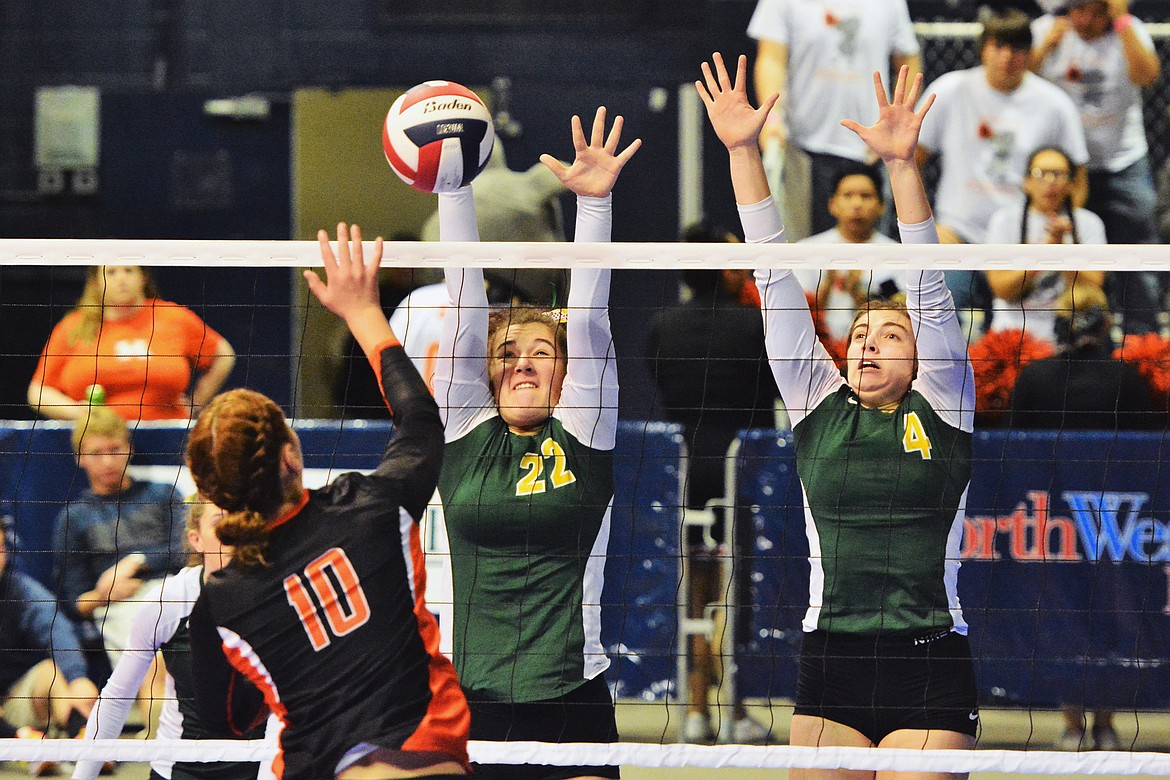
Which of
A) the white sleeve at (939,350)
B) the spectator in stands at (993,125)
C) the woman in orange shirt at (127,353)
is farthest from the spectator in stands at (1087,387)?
the woman in orange shirt at (127,353)

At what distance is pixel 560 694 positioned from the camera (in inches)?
170

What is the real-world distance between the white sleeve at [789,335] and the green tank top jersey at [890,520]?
0.16 m

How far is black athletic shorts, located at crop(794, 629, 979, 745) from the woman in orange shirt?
364 centimetres

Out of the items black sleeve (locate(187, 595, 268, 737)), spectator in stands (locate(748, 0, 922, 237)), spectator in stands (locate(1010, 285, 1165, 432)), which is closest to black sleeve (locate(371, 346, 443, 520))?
black sleeve (locate(187, 595, 268, 737))

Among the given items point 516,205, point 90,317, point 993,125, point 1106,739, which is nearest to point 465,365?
point 90,317

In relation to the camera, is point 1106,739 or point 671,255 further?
point 1106,739

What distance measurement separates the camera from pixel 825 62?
8336 mm

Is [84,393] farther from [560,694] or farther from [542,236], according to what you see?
[560,694]

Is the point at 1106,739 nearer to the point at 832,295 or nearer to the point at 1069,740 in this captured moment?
the point at 1069,740

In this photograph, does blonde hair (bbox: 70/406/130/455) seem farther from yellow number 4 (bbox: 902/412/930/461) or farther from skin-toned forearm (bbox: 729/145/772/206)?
yellow number 4 (bbox: 902/412/930/461)

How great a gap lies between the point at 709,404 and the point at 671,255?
2666mm

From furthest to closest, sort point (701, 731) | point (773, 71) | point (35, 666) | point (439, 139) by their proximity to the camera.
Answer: point (773, 71), point (701, 731), point (35, 666), point (439, 139)

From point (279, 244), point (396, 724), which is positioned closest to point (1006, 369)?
point (279, 244)

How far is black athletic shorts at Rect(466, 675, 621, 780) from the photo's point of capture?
4340 mm
